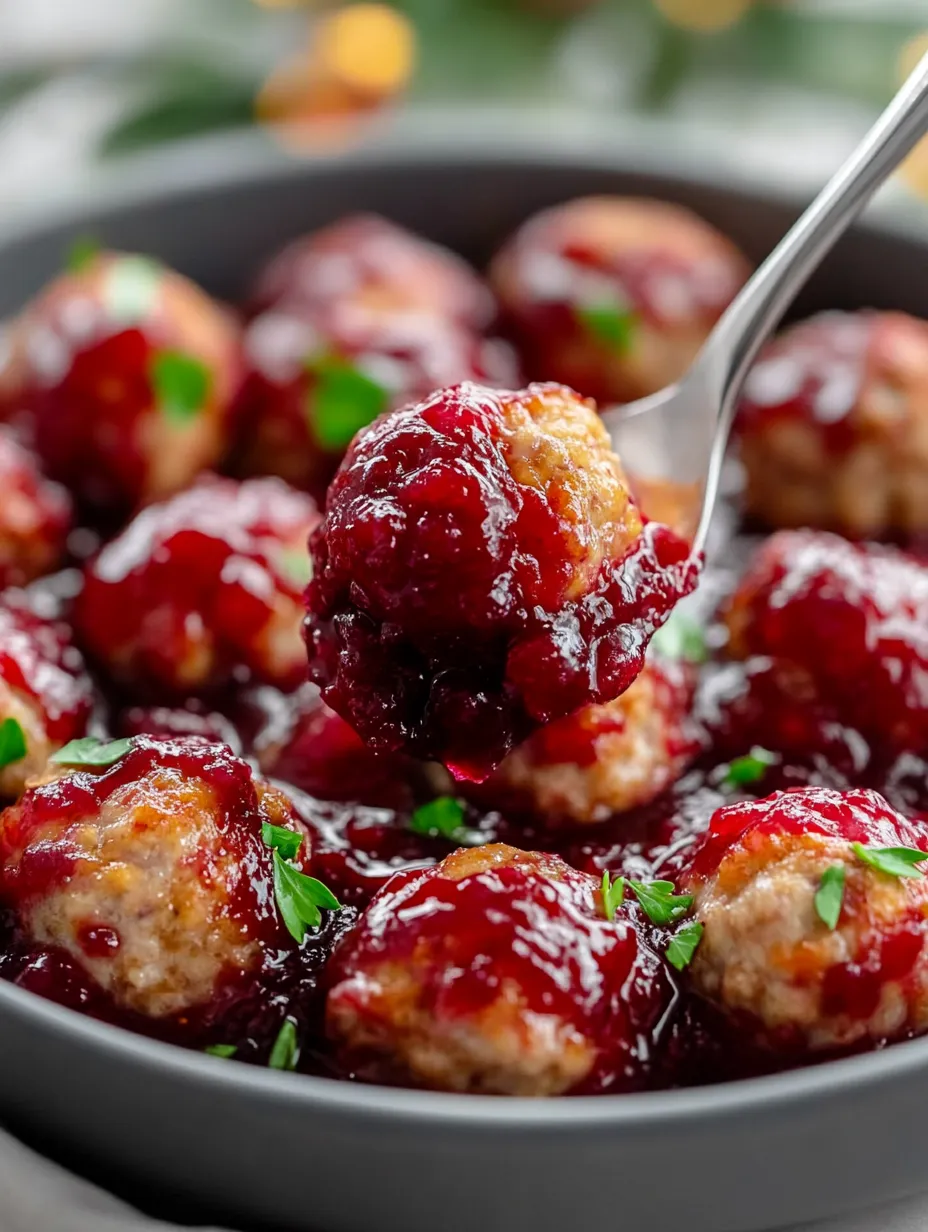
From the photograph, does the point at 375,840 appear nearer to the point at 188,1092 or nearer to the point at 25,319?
the point at 188,1092

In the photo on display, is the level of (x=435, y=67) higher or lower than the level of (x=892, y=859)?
lower

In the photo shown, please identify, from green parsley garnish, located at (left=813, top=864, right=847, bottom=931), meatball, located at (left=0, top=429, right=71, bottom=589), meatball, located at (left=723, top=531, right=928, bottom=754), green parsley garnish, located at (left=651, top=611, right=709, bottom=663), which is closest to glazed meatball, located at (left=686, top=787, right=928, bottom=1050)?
green parsley garnish, located at (left=813, top=864, right=847, bottom=931)

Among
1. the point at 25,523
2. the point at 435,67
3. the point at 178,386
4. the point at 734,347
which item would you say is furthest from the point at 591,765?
the point at 435,67

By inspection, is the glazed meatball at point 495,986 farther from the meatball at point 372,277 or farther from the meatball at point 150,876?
the meatball at point 372,277

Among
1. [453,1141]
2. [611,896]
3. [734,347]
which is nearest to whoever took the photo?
[453,1141]

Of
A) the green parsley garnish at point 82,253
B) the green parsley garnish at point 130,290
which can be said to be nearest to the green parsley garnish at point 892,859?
the green parsley garnish at point 130,290

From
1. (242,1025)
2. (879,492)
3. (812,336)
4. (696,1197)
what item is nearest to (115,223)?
(812,336)

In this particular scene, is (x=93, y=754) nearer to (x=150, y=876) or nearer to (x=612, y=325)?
(x=150, y=876)
